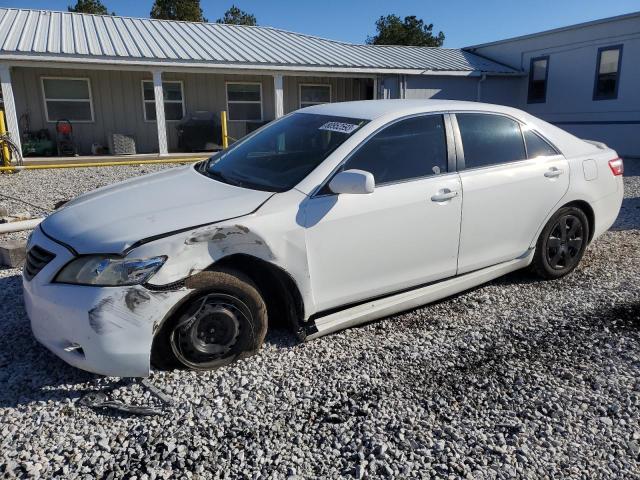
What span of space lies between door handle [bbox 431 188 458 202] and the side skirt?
65 cm

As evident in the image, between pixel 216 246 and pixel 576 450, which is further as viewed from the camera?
pixel 216 246

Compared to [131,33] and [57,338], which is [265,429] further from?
Result: [131,33]

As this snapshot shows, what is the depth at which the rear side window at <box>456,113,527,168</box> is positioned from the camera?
4.01 meters

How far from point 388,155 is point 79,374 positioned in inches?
95.6

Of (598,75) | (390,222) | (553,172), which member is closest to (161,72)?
(553,172)

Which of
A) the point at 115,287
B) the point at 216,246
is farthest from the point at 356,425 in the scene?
the point at 115,287

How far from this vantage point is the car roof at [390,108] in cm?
382

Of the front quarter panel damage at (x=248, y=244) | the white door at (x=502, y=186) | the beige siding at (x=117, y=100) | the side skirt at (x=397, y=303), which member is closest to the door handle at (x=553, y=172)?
the white door at (x=502, y=186)

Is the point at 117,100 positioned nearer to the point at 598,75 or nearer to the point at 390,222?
the point at 390,222

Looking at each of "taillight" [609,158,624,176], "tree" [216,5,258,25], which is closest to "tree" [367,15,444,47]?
"tree" [216,5,258,25]

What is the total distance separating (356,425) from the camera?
2.69 meters

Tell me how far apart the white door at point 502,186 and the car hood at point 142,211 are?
5.42 feet

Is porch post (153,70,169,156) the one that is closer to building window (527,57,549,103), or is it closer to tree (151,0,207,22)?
building window (527,57,549,103)

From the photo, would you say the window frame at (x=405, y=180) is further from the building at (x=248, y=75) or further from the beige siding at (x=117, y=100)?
the beige siding at (x=117, y=100)
